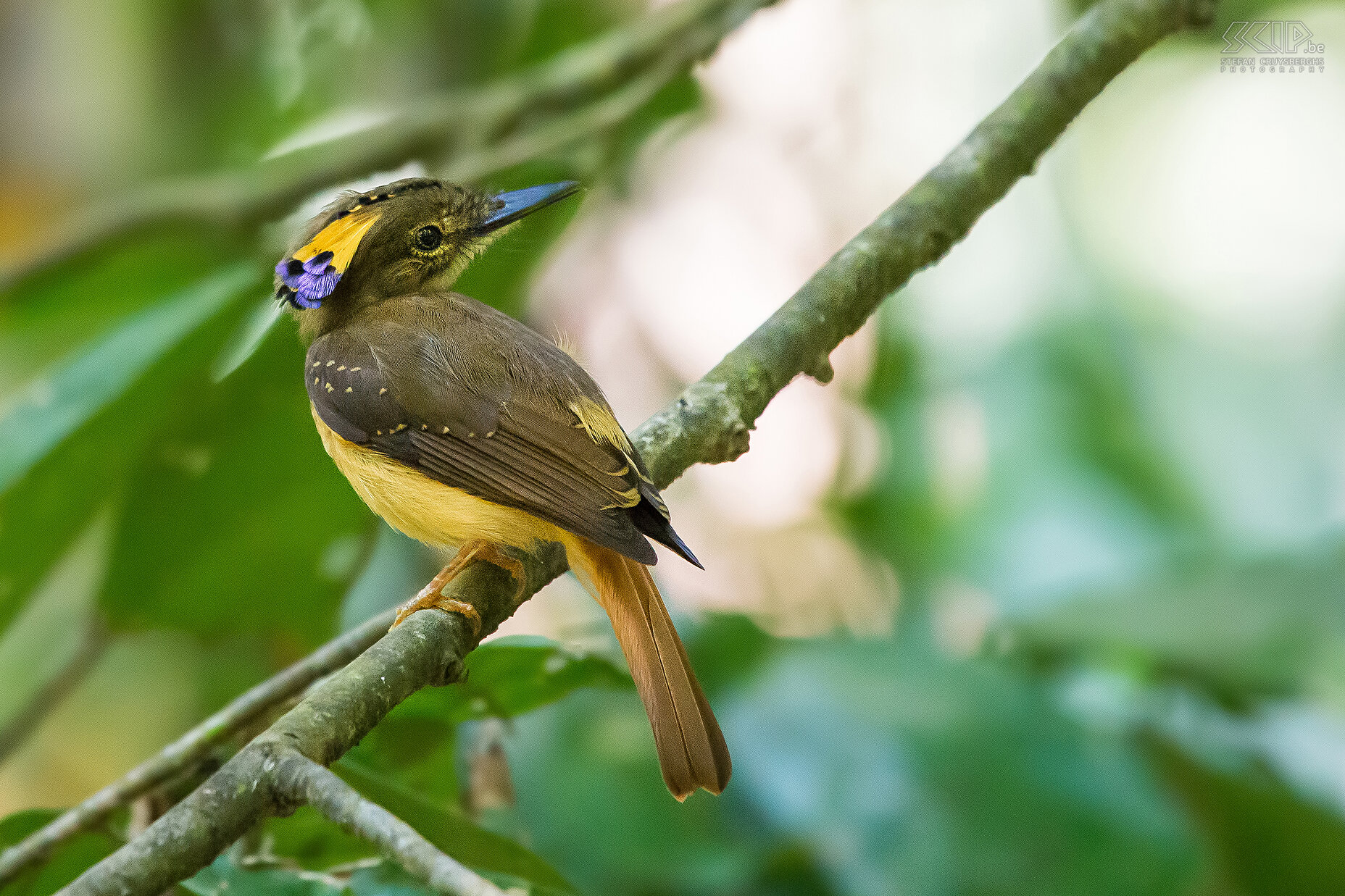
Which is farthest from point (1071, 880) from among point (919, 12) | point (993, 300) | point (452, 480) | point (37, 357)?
point (919, 12)

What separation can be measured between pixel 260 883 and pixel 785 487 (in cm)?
289

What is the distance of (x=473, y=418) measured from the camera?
191 centimetres

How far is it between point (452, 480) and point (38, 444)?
1016 mm

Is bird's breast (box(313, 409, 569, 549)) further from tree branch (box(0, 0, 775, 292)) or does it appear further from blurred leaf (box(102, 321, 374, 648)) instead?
tree branch (box(0, 0, 775, 292))

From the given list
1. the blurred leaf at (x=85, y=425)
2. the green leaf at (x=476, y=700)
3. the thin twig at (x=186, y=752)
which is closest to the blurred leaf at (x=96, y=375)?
the blurred leaf at (x=85, y=425)

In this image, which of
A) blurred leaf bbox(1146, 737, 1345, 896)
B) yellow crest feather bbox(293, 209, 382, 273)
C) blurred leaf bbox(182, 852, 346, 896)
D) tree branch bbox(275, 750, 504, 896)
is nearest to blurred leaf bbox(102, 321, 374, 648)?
yellow crest feather bbox(293, 209, 382, 273)

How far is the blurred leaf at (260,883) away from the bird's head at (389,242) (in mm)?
876

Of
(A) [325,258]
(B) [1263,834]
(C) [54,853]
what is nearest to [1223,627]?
(B) [1263,834]

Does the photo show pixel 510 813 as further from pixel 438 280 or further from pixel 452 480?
pixel 438 280

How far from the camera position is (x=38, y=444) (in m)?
2.41

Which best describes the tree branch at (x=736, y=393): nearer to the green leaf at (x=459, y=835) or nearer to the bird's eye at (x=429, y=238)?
the green leaf at (x=459, y=835)

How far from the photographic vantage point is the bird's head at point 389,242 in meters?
1.99

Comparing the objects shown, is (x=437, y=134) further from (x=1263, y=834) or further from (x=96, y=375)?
(x=1263, y=834)

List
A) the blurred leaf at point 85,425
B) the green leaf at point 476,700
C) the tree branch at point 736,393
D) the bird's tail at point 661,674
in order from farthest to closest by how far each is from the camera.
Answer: the blurred leaf at point 85,425
the green leaf at point 476,700
the bird's tail at point 661,674
the tree branch at point 736,393
